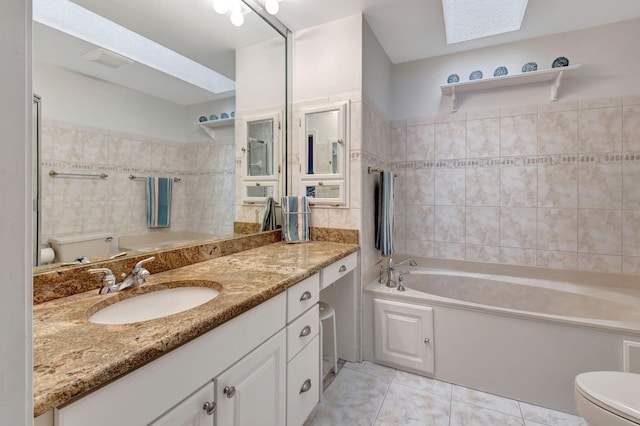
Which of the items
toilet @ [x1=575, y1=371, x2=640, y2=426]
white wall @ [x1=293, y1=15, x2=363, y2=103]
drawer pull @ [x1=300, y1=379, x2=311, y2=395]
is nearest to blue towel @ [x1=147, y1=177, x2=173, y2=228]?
drawer pull @ [x1=300, y1=379, x2=311, y2=395]

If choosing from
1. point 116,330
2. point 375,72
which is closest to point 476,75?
point 375,72

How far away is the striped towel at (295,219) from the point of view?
2143 millimetres

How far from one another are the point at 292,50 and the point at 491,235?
2.22m

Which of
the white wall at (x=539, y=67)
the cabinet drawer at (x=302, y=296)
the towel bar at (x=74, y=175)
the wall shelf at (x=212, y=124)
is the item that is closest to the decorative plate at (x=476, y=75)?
the white wall at (x=539, y=67)

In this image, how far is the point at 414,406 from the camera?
5.59ft

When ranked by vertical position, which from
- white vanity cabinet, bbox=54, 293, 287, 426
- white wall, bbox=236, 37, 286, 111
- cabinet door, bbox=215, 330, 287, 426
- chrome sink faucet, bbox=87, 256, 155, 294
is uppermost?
white wall, bbox=236, 37, 286, 111

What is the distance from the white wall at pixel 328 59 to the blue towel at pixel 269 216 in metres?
0.82

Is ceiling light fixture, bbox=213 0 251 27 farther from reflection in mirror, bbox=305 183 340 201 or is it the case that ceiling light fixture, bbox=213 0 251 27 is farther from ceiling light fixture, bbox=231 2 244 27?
reflection in mirror, bbox=305 183 340 201

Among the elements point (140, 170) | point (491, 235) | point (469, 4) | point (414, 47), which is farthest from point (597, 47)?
point (140, 170)

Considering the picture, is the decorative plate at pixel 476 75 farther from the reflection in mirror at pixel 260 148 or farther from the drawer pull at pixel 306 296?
the drawer pull at pixel 306 296

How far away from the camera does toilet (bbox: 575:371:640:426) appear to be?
1.04m

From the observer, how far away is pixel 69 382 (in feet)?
1.77

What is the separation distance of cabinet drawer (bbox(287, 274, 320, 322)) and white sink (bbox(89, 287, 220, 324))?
0.30m

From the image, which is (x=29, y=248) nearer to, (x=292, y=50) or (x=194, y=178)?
(x=194, y=178)
